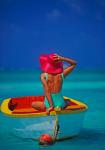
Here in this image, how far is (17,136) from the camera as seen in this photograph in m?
3.90

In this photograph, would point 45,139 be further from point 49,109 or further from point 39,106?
point 39,106

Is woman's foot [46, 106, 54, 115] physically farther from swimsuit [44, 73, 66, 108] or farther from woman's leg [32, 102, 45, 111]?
woman's leg [32, 102, 45, 111]

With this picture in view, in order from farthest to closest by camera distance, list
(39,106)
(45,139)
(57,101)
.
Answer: (39,106) → (57,101) → (45,139)

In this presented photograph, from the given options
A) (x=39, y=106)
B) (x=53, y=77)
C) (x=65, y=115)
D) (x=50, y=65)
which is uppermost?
(x=50, y=65)

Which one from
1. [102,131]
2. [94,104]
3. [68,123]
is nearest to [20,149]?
[68,123]

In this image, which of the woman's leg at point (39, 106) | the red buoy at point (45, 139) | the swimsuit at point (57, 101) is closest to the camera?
the red buoy at point (45, 139)

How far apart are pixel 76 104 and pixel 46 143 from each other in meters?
0.67

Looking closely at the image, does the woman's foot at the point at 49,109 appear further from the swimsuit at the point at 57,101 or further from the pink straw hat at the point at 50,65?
the pink straw hat at the point at 50,65

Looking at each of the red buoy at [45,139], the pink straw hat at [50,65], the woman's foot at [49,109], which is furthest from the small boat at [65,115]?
the pink straw hat at [50,65]

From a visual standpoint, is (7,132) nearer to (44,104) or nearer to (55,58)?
(44,104)

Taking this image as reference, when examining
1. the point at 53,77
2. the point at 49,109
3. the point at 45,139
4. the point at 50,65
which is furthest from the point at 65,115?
the point at 50,65

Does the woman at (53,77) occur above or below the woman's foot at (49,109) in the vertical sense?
above

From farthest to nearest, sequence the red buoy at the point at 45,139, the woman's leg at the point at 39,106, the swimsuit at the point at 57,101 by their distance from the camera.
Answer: the woman's leg at the point at 39,106 → the swimsuit at the point at 57,101 → the red buoy at the point at 45,139

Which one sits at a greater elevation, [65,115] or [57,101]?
[57,101]
